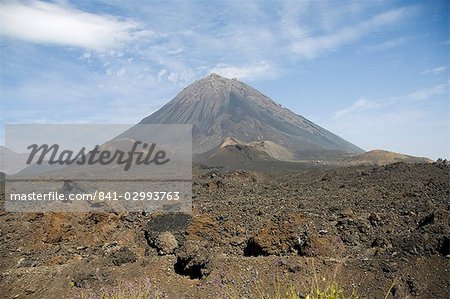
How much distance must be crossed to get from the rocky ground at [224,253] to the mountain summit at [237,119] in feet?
220

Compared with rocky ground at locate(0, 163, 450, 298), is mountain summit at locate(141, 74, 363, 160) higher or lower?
higher

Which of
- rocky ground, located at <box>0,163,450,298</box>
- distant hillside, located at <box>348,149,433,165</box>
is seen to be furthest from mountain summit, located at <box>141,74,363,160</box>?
rocky ground, located at <box>0,163,450,298</box>

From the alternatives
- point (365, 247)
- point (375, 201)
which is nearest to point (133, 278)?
point (365, 247)

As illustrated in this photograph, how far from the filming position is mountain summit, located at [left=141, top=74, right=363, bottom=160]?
92.9 metres

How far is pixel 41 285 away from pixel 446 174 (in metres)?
17.7

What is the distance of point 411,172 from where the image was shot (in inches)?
773

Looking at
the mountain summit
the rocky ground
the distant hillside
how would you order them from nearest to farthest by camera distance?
the rocky ground
the distant hillside
the mountain summit

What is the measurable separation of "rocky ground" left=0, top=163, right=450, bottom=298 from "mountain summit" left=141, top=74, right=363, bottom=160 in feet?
220

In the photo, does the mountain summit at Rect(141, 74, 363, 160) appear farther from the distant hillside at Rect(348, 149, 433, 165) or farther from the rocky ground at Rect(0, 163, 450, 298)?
the rocky ground at Rect(0, 163, 450, 298)

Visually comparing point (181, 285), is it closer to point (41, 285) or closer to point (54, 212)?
point (41, 285)

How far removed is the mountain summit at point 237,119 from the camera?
92.9m

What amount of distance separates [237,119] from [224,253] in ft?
324

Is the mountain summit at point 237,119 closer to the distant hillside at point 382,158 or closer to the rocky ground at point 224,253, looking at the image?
the distant hillside at point 382,158

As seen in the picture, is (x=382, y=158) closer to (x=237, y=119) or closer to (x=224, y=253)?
(x=237, y=119)
